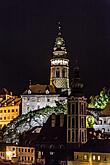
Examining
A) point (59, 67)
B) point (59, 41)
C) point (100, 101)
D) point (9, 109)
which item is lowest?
point (9, 109)

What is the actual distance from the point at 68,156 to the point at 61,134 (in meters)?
4.22

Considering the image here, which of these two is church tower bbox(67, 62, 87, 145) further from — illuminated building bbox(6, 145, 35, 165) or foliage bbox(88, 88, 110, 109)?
foliage bbox(88, 88, 110, 109)

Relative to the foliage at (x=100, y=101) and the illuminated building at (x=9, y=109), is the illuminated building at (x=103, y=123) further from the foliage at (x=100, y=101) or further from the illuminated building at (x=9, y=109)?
the illuminated building at (x=9, y=109)

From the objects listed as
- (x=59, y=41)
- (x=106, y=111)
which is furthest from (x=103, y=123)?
(x=59, y=41)

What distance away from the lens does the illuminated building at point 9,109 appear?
6900cm

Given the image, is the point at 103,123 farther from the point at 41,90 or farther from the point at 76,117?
the point at 41,90

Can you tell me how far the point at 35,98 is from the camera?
65875 mm

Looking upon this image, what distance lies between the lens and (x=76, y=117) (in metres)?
53.5

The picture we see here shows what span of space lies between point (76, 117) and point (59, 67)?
1831 cm

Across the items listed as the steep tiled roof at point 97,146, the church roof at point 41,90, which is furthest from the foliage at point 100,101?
the steep tiled roof at point 97,146

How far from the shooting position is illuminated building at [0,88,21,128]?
226 ft

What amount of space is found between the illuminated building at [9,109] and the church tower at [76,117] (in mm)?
15476

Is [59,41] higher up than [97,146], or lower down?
higher up

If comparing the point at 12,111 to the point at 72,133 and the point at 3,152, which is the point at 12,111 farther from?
the point at 72,133
